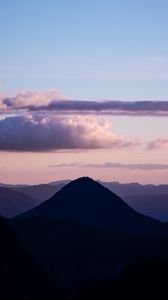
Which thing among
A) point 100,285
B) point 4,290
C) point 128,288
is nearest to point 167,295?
point 128,288

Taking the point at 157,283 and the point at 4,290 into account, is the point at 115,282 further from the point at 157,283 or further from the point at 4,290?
the point at 4,290

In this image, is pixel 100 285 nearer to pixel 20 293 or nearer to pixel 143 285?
pixel 143 285

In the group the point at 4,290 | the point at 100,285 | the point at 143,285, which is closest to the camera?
the point at 143,285

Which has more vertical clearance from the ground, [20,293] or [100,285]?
[100,285]

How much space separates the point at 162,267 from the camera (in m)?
137

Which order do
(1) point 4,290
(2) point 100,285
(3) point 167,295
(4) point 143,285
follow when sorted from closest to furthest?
1. (3) point 167,295
2. (4) point 143,285
3. (2) point 100,285
4. (1) point 4,290

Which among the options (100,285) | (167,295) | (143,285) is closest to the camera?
(167,295)

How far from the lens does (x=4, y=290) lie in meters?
192

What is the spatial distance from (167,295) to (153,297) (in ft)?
9.53

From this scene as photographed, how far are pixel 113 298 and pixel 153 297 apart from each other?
903 centimetres

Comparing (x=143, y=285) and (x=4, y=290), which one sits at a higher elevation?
(x=143, y=285)

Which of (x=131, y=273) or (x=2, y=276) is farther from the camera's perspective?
(x=2, y=276)

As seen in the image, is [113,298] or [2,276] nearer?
[113,298]

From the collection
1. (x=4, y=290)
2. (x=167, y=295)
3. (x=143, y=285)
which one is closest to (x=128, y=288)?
(x=143, y=285)
